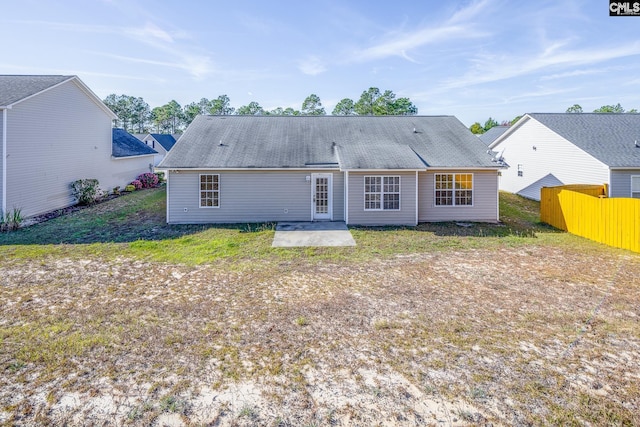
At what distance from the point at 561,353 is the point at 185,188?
13391mm

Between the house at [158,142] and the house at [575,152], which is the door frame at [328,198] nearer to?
the house at [575,152]

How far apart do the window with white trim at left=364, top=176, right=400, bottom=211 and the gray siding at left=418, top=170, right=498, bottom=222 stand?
4.43ft

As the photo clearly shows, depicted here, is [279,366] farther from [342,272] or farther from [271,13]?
[271,13]

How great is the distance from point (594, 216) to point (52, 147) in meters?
22.4

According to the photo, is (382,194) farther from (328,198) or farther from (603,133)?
(603,133)

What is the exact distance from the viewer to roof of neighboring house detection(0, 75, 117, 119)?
45.5ft

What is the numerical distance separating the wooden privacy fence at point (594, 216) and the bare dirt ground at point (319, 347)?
2.66 metres

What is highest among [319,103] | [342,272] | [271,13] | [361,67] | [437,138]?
[319,103]

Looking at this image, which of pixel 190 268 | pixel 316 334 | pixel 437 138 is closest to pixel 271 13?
pixel 437 138

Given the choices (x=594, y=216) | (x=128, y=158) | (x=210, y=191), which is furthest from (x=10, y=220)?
(x=594, y=216)

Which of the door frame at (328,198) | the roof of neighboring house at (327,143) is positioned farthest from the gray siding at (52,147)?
the door frame at (328,198)

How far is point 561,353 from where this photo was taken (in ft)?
15.5

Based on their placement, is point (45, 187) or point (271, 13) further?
point (45, 187)

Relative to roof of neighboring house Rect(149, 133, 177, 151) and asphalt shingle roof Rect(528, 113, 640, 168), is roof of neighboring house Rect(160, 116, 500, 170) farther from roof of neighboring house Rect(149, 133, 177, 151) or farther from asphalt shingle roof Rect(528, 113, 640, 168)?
roof of neighboring house Rect(149, 133, 177, 151)
